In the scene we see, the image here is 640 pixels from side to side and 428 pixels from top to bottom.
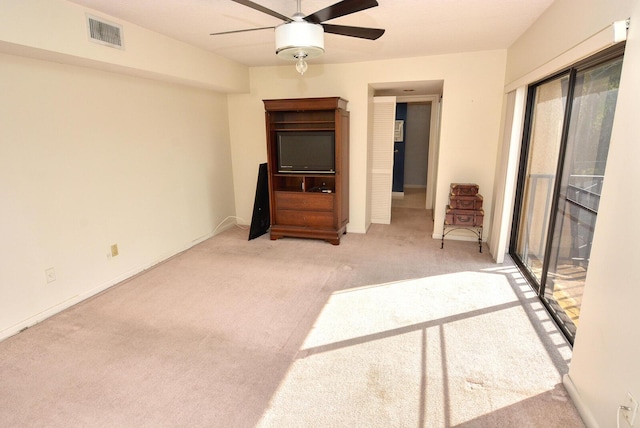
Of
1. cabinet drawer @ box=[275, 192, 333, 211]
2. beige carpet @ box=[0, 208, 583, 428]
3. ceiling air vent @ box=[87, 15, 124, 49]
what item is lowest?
beige carpet @ box=[0, 208, 583, 428]

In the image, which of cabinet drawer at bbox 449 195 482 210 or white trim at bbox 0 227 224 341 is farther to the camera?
cabinet drawer at bbox 449 195 482 210

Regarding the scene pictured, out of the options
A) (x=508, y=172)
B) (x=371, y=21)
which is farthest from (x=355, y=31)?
(x=508, y=172)

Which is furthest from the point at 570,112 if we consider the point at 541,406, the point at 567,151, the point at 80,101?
the point at 80,101

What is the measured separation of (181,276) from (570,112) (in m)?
3.68

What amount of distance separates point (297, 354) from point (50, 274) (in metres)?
2.16

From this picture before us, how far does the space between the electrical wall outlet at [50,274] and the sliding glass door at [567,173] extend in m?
3.95

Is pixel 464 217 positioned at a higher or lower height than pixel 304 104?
lower

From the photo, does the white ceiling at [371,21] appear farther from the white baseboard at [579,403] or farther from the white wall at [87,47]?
the white baseboard at [579,403]

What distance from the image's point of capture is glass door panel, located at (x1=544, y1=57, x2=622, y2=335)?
2.10 metres

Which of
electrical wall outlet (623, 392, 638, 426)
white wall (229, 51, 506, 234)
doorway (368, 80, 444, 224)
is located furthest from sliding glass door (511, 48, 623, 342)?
doorway (368, 80, 444, 224)

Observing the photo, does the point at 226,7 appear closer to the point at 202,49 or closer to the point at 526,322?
the point at 202,49

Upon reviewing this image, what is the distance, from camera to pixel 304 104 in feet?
13.7

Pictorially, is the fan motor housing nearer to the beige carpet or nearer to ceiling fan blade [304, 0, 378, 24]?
ceiling fan blade [304, 0, 378, 24]

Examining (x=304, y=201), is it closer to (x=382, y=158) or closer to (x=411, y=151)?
(x=382, y=158)
